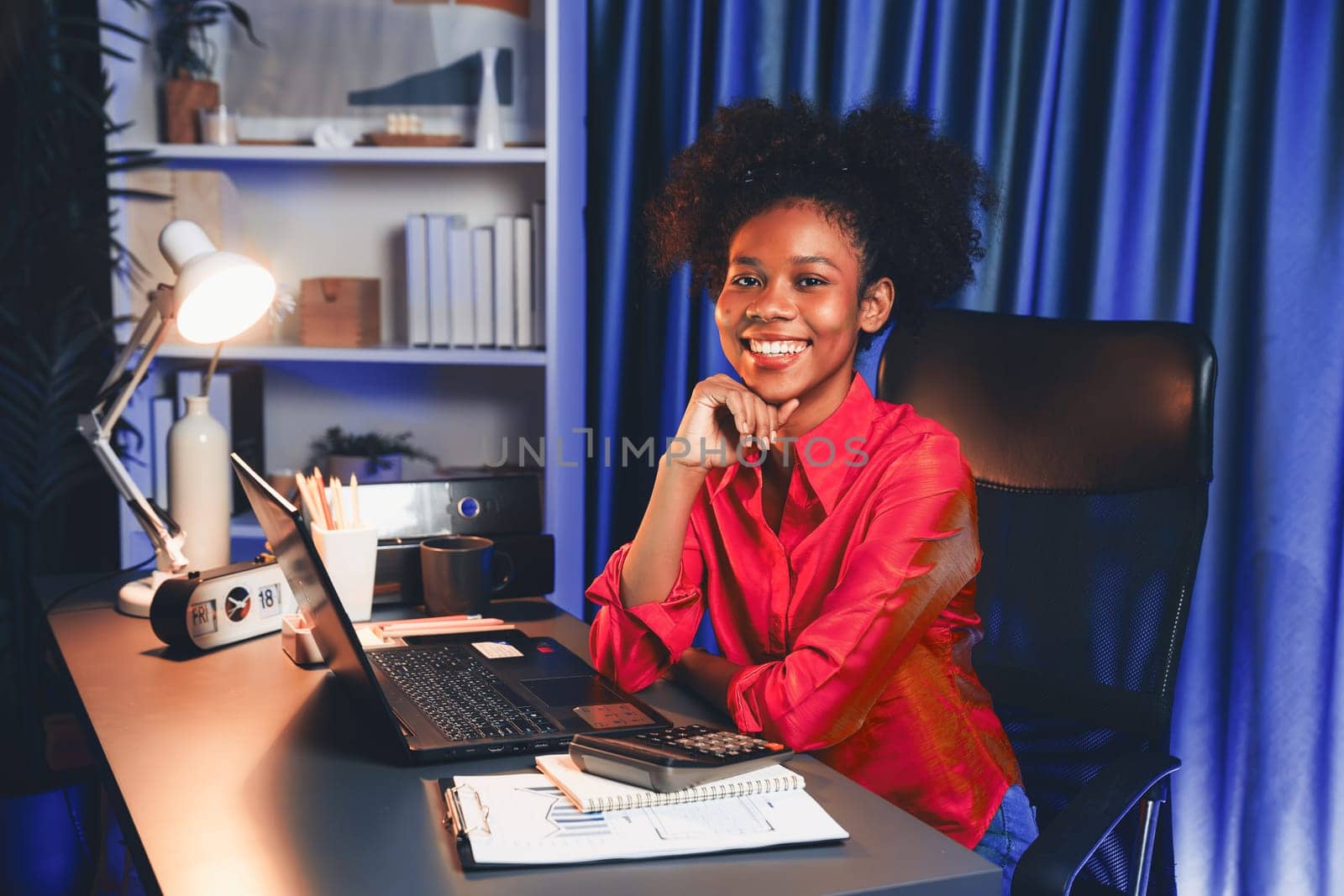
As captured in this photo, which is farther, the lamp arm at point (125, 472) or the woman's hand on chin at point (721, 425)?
the lamp arm at point (125, 472)

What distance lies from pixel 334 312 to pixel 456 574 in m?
1.03

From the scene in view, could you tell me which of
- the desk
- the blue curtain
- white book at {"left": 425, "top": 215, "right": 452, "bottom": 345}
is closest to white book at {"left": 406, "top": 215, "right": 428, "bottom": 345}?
white book at {"left": 425, "top": 215, "right": 452, "bottom": 345}

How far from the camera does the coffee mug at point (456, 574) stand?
1.47 metres

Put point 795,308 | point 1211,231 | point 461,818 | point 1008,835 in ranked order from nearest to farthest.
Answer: point 461,818 → point 1008,835 → point 795,308 → point 1211,231

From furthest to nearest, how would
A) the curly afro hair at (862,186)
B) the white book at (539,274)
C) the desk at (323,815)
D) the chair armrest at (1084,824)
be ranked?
1. the white book at (539,274)
2. the curly afro hair at (862,186)
3. the chair armrest at (1084,824)
4. the desk at (323,815)

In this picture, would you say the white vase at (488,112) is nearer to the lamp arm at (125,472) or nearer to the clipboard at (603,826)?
the lamp arm at (125,472)

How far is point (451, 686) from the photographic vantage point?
3.73 feet

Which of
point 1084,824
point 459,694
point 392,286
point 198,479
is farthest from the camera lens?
point 392,286

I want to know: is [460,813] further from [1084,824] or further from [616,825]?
[1084,824]

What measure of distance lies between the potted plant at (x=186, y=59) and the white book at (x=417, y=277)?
485mm

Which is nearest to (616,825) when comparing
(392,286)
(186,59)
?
(392,286)

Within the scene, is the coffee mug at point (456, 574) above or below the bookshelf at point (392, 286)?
below

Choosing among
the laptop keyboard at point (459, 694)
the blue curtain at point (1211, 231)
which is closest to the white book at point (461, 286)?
the blue curtain at point (1211, 231)

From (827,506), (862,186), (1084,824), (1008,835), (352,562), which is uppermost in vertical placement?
(862,186)
